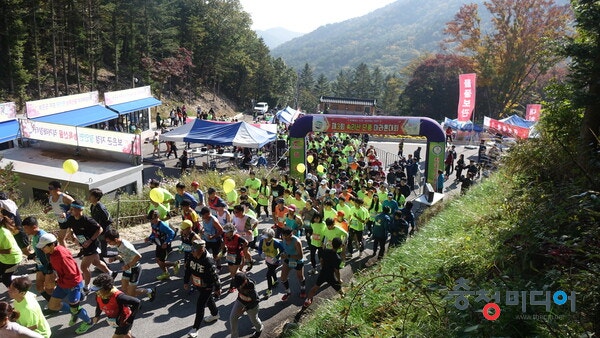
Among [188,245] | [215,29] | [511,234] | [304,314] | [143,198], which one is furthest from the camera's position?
[215,29]

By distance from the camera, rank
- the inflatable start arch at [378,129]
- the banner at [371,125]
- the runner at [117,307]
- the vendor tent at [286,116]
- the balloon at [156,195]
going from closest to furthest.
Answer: the runner at [117,307] < the balloon at [156,195] < the inflatable start arch at [378,129] < the banner at [371,125] < the vendor tent at [286,116]

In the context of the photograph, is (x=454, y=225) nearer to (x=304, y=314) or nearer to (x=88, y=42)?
(x=304, y=314)

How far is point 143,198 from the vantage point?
11.8 m

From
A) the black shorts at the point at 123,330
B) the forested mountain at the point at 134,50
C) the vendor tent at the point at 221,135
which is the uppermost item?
the forested mountain at the point at 134,50

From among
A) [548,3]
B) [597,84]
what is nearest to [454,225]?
[597,84]

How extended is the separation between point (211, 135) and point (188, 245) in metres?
12.1

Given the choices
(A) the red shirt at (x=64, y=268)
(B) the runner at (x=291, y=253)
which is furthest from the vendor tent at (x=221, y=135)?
(A) the red shirt at (x=64, y=268)

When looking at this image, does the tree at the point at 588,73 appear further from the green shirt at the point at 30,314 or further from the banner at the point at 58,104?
the banner at the point at 58,104

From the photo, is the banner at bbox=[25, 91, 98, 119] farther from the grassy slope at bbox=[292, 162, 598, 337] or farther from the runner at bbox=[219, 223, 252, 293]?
the grassy slope at bbox=[292, 162, 598, 337]

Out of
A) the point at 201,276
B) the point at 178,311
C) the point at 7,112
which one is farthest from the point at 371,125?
the point at 7,112

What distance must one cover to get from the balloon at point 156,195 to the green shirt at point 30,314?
135 inches

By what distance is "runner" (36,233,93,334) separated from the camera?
18.1 ft

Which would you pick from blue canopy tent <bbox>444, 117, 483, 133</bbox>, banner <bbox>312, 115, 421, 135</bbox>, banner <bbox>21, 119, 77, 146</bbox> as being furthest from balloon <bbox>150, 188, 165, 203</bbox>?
blue canopy tent <bbox>444, 117, 483, 133</bbox>

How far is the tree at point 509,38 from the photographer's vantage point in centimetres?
3494
